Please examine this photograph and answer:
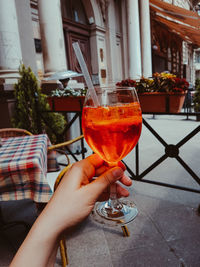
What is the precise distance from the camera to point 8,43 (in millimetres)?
3992

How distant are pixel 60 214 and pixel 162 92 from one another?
1718mm

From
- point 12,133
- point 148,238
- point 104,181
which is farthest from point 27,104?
point 104,181

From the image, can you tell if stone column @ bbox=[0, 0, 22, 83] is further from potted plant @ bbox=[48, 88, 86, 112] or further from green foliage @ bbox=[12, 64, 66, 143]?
potted plant @ bbox=[48, 88, 86, 112]

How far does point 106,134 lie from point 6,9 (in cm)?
439

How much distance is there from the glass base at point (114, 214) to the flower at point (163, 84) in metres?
1.36

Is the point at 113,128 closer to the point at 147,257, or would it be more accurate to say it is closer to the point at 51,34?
the point at 147,257

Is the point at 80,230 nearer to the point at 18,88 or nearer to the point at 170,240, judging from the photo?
the point at 170,240

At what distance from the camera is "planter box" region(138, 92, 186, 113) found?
201 centimetres

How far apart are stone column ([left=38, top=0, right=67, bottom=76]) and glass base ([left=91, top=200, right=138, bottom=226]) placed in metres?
4.78

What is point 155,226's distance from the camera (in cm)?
206

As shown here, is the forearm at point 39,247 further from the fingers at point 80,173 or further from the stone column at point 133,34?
the stone column at point 133,34

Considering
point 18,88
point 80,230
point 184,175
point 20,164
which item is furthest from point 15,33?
point 184,175

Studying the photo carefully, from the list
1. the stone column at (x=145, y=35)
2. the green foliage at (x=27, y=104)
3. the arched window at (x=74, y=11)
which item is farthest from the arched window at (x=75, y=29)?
the green foliage at (x=27, y=104)

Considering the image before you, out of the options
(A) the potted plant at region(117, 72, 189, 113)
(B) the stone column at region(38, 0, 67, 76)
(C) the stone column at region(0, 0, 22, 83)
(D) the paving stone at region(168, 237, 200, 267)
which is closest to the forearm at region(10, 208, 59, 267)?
(D) the paving stone at region(168, 237, 200, 267)
